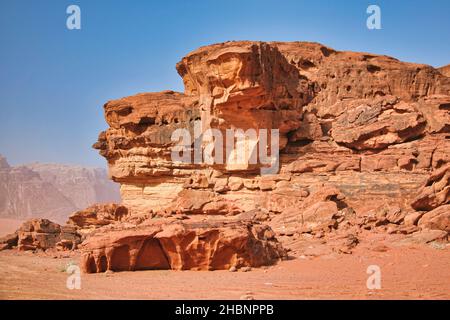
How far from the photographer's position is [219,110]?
2498 centimetres

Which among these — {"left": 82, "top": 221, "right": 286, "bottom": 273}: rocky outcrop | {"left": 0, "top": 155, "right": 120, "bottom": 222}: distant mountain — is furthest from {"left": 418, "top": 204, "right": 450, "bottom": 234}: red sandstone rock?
{"left": 0, "top": 155, "right": 120, "bottom": 222}: distant mountain

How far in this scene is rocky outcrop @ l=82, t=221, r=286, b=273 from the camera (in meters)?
12.8

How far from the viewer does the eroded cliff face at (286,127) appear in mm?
22891

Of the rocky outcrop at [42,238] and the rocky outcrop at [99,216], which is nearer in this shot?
the rocky outcrop at [42,238]

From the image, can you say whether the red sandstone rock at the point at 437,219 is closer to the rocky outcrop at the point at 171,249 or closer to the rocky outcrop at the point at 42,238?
the rocky outcrop at the point at 171,249

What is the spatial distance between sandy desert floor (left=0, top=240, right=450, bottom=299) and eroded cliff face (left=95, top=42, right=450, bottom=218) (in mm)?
7292

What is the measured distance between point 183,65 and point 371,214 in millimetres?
14691

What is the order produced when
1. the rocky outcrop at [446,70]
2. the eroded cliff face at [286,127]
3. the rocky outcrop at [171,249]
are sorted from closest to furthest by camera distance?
the rocky outcrop at [171,249]
the eroded cliff face at [286,127]
the rocky outcrop at [446,70]

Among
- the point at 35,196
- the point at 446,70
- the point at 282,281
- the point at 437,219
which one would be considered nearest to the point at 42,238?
the point at 282,281

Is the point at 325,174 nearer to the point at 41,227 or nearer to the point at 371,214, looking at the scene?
the point at 371,214

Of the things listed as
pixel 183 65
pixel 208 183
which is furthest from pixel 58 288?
pixel 183 65

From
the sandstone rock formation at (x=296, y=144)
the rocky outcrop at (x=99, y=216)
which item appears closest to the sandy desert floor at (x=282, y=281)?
the sandstone rock formation at (x=296, y=144)

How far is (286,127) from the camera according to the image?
26047 millimetres

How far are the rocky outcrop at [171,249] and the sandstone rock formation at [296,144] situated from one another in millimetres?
4404
